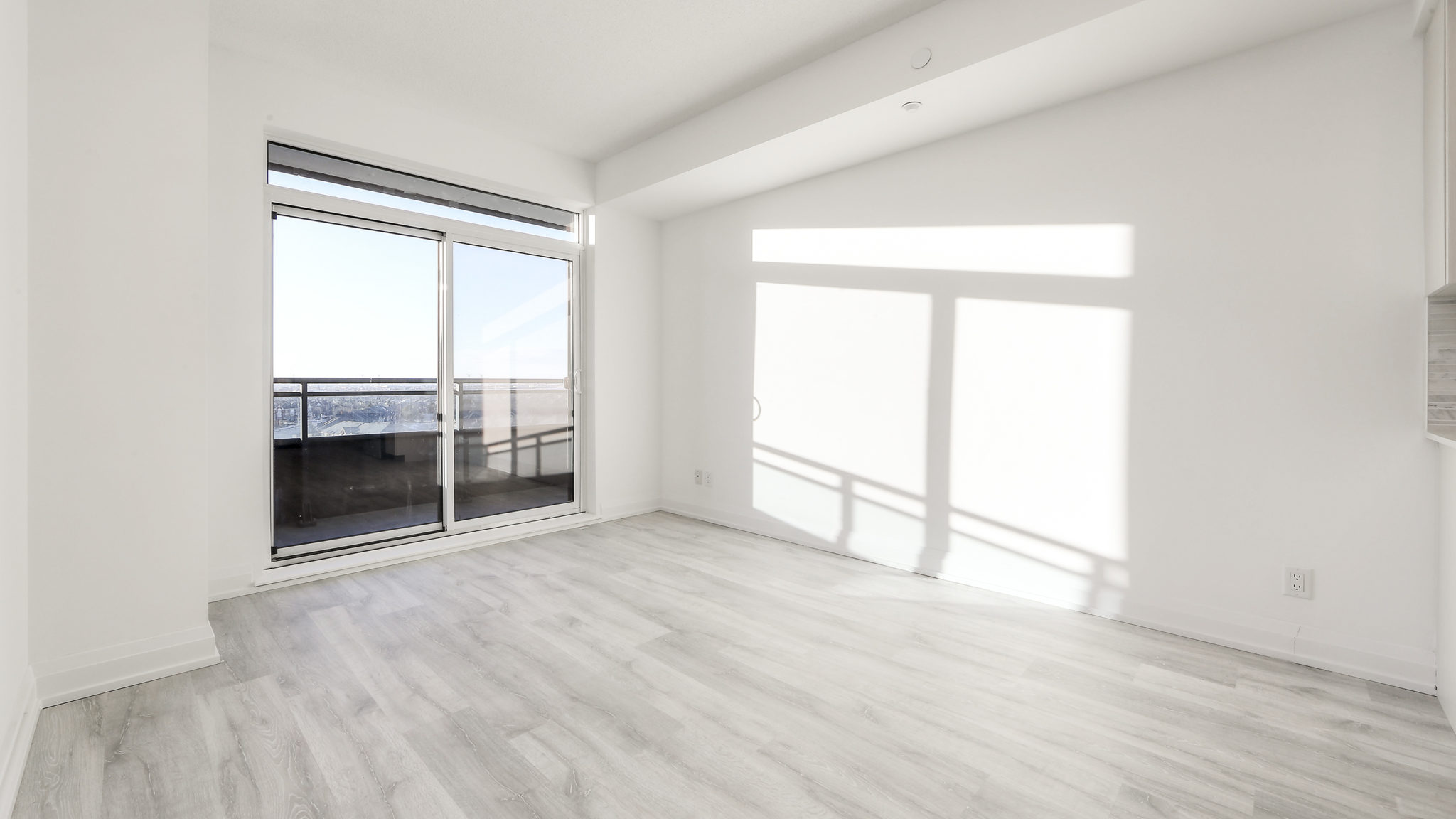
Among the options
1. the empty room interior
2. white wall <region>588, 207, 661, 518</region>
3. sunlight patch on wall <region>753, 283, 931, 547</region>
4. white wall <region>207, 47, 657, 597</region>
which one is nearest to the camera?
the empty room interior

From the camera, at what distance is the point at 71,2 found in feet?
7.12

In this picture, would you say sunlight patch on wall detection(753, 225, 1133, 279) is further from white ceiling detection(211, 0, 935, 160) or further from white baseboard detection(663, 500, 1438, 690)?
white baseboard detection(663, 500, 1438, 690)

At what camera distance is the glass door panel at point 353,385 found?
359 cm

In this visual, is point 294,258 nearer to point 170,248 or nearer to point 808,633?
point 170,248

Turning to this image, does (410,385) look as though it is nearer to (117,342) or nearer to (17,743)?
(117,342)

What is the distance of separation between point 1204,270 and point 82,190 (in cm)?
458

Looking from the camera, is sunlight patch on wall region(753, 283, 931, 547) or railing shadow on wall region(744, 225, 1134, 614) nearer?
railing shadow on wall region(744, 225, 1134, 614)

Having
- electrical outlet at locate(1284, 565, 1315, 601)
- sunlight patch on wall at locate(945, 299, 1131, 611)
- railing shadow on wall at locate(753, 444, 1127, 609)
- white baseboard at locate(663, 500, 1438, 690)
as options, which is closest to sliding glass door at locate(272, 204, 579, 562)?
railing shadow on wall at locate(753, 444, 1127, 609)

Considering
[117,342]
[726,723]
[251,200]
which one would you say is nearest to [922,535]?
[726,723]

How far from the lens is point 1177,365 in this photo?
2756 mm

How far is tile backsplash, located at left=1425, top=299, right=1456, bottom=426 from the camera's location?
2150 mm

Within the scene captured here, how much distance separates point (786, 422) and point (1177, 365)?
239 centimetres

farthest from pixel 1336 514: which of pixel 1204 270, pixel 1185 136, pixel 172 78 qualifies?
pixel 172 78

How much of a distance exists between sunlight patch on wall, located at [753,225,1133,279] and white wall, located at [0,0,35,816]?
372 centimetres
